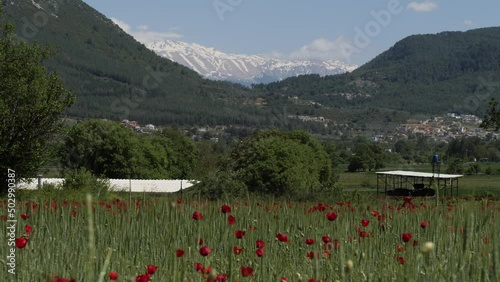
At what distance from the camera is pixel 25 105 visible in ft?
76.9

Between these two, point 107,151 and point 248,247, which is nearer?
point 248,247

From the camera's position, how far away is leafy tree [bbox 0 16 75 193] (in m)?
23.2

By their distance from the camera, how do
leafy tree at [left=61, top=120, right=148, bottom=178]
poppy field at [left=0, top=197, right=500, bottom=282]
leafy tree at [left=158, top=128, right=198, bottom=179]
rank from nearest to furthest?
poppy field at [left=0, top=197, right=500, bottom=282], leafy tree at [left=61, top=120, right=148, bottom=178], leafy tree at [left=158, top=128, right=198, bottom=179]

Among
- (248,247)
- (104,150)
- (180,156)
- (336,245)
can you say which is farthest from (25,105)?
(180,156)

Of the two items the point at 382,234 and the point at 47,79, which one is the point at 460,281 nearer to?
the point at 382,234

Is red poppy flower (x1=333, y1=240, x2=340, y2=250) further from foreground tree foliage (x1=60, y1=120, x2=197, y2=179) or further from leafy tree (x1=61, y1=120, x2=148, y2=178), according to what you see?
leafy tree (x1=61, y1=120, x2=148, y2=178)

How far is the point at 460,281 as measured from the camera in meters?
4.29

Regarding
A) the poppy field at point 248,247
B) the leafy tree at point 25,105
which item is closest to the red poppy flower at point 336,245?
the poppy field at point 248,247

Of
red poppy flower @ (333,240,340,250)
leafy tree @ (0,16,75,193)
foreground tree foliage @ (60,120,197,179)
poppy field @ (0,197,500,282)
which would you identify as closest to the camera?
poppy field @ (0,197,500,282)

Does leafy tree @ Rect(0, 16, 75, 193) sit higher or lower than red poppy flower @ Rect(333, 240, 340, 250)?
higher

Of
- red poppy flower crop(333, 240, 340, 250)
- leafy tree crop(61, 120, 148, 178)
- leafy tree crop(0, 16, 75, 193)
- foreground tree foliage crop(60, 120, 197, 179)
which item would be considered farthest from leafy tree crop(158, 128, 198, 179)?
red poppy flower crop(333, 240, 340, 250)

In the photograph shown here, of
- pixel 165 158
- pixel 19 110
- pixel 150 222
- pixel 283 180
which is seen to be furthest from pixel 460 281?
pixel 165 158

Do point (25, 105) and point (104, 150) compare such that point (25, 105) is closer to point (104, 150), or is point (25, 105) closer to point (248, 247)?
point (248, 247)

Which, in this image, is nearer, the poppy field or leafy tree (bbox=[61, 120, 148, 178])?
the poppy field
